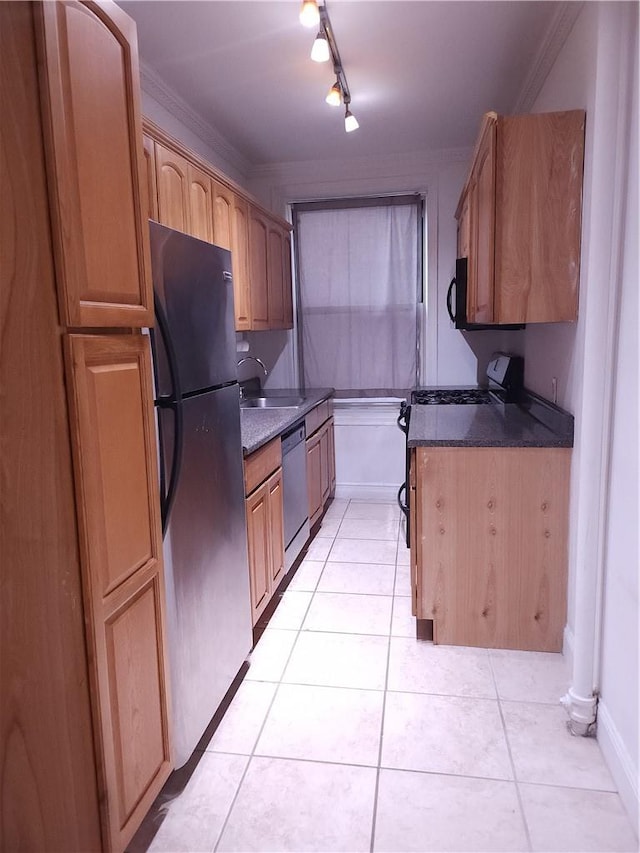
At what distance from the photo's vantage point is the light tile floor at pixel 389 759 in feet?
4.98

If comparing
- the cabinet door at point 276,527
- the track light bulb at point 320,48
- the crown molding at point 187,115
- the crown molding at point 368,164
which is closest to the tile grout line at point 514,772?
the cabinet door at point 276,527

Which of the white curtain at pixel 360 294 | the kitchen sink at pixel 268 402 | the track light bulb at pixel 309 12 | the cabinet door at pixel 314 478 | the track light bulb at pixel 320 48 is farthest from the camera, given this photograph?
the white curtain at pixel 360 294

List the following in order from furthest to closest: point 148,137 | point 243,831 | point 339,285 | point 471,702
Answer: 1. point 339,285
2. point 148,137
3. point 471,702
4. point 243,831

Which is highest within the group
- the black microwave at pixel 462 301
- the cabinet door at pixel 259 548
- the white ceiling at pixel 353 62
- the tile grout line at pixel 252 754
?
the white ceiling at pixel 353 62

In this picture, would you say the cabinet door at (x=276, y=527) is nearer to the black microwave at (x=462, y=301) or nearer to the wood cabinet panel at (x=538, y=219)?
the wood cabinet panel at (x=538, y=219)

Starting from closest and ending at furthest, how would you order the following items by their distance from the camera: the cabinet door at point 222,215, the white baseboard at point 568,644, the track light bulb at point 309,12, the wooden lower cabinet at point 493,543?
the track light bulb at point 309,12
the white baseboard at point 568,644
the wooden lower cabinet at point 493,543
the cabinet door at point 222,215

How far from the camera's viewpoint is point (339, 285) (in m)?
4.47

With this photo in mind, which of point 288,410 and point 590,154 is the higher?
point 590,154

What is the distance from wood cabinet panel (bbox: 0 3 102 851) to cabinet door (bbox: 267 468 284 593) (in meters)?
1.48

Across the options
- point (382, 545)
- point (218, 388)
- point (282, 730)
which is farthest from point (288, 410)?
point (282, 730)

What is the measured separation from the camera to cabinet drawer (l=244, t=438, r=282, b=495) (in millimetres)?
2353

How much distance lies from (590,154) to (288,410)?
2.02m

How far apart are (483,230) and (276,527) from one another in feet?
5.62

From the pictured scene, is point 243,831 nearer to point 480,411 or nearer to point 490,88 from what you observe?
point 480,411
